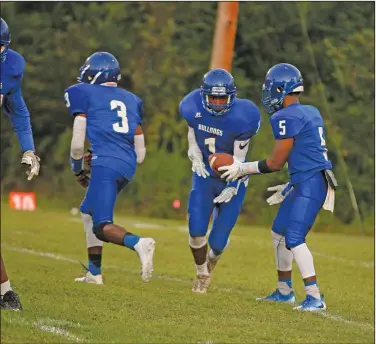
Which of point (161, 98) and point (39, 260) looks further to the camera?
point (161, 98)

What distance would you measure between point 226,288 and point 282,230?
134 centimetres

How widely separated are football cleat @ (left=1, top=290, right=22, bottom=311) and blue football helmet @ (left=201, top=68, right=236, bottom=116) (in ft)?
8.29

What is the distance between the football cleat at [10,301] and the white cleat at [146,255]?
1.17m

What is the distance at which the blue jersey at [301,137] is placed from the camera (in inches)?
316

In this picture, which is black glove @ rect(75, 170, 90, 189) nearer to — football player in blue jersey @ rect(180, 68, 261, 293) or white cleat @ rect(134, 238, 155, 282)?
football player in blue jersey @ rect(180, 68, 261, 293)

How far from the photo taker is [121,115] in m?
8.74

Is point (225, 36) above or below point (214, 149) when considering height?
above

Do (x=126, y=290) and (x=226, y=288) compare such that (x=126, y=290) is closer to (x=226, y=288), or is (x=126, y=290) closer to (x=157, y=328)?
(x=226, y=288)

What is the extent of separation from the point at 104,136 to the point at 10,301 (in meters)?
2.13

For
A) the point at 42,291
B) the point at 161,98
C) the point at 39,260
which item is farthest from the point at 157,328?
the point at 161,98

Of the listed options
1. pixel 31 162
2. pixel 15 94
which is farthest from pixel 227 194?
pixel 15 94

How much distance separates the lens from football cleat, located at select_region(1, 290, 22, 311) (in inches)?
268

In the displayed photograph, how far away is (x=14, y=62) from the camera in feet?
25.0

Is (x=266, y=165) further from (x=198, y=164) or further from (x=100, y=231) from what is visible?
(x=100, y=231)
